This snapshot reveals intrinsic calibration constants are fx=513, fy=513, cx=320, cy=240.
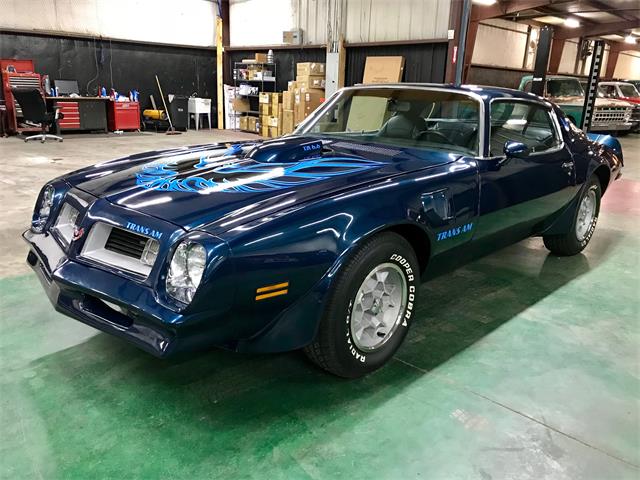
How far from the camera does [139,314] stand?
5.85ft

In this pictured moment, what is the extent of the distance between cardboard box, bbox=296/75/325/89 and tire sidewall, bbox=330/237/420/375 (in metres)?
10.7

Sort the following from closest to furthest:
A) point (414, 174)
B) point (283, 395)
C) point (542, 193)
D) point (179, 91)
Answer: point (283, 395)
point (414, 174)
point (542, 193)
point (179, 91)

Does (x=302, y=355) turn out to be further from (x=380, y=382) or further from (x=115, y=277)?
(x=115, y=277)

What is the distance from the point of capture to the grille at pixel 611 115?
14230 millimetres

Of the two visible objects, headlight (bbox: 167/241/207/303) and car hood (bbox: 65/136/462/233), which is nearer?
headlight (bbox: 167/241/207/303)

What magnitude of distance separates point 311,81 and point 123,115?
16.7ft

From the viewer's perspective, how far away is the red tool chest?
13.3m

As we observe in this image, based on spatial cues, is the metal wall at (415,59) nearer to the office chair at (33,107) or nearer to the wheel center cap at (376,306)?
the office chair at (33,107)

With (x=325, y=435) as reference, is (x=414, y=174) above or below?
above

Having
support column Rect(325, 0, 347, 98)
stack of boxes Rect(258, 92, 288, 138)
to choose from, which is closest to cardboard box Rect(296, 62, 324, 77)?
support column Rect(325, 0, 347, 98)

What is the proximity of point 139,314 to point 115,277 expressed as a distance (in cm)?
21

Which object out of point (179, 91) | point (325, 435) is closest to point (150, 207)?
point (325, 435)

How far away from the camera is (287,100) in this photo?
12.6m

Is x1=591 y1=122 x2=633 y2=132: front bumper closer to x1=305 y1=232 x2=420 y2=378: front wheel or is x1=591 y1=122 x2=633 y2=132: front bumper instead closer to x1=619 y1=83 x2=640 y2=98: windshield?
x1=619 y1=83 x2=640 y2=98: windshield
